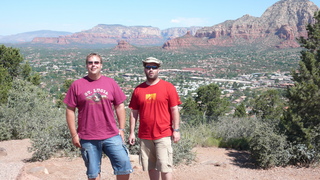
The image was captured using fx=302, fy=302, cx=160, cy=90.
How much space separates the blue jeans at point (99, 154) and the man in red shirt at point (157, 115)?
1.31 ft

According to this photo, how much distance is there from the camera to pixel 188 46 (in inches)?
6112

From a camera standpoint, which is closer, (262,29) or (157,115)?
(157,115)

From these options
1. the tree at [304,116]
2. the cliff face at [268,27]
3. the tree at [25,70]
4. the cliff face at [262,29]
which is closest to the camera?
the tree at [304,116]

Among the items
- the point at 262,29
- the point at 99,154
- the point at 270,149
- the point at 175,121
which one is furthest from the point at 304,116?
the point at 262,29

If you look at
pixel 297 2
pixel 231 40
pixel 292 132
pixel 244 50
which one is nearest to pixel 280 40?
pixel 244 50

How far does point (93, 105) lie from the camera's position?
3279 millimetres

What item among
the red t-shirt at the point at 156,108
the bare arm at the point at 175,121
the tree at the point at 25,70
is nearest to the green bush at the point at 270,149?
the bare arm at the point at 175,121

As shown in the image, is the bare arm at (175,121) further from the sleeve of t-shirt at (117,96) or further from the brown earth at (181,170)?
the brown earth at (181,170)

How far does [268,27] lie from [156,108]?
161 meters

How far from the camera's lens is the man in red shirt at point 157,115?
360cm

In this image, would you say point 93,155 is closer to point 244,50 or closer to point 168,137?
point 168,137

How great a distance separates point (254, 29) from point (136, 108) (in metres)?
158

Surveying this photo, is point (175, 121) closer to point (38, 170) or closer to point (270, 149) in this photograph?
point (38, 170)

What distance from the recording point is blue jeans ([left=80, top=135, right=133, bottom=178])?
3377mm
